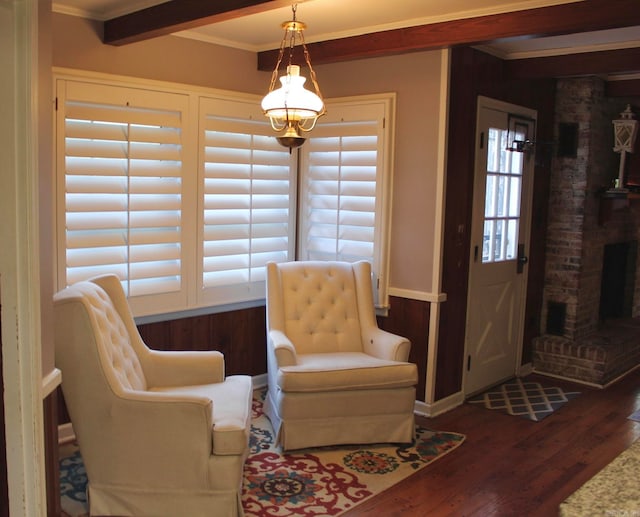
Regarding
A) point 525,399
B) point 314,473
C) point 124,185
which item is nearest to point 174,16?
point 124,185

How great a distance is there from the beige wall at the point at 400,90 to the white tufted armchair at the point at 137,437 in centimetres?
179

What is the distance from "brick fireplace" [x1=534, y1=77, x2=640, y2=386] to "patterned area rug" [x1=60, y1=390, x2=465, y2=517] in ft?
5.83

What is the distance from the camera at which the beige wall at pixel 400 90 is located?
406 centimetres

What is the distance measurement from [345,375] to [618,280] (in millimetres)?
3923

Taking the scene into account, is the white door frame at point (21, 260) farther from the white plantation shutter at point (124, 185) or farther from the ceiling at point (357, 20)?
the white plantation shutter at point (124, 185)

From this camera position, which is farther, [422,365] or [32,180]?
[422,365]

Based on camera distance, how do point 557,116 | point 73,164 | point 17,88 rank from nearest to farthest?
point 17,88
point 73,164
point 557,116

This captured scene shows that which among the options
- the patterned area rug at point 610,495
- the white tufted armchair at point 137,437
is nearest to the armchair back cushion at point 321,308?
the white tufted armchair at point 137,437

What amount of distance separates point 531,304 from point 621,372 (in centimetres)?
95

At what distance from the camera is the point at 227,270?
177 inches

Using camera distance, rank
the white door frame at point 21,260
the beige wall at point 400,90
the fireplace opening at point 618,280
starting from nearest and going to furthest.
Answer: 1. the white door frame at point 21,260
2. the beige wall at point 400,90
3. the fireplace opening at point 618,280

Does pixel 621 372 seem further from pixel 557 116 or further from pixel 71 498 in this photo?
pixel 71 498

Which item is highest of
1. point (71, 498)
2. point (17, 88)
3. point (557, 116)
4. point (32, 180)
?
point (557, 116)

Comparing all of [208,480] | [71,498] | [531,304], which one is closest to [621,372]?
[531,304]
